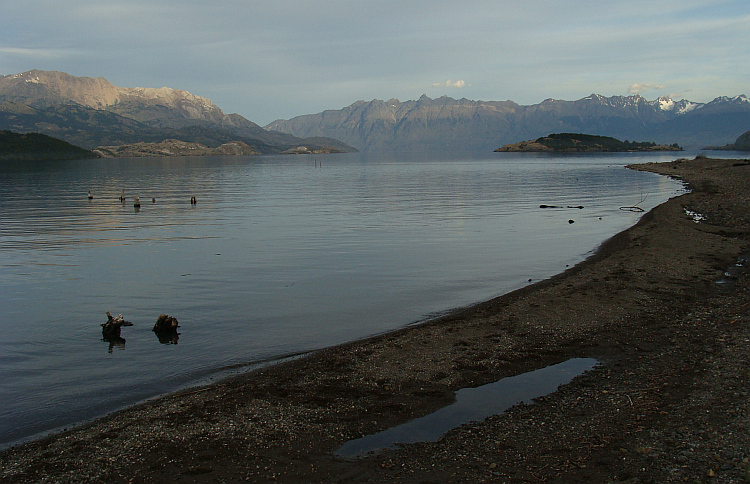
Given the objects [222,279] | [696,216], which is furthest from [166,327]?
[696,216]

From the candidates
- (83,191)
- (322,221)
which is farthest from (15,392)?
(83,191)

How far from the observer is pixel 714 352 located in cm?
1438

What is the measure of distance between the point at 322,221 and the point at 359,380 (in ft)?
126

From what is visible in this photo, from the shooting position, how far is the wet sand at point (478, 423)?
373 inches

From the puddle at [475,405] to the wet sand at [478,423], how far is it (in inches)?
11.7

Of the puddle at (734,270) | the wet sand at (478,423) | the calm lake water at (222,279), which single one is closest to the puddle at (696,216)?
the calm lake water at (222,279)

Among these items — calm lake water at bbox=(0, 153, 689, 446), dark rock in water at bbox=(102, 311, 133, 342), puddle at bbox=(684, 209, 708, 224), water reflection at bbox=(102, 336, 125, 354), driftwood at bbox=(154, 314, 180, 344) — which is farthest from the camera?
puddle at bbox=(684, 209, 708, 224)

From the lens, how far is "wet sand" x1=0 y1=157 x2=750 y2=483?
948 centimetres

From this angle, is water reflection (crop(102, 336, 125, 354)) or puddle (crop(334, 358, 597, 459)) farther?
water reflection (crop(102, 336, 125, 354))

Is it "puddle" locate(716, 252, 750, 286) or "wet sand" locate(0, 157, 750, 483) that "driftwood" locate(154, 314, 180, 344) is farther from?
"puddle" locate(716, 252, 750, 286)

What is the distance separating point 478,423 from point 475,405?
1059 mm

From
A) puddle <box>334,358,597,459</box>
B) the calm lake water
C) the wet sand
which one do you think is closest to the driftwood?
the calm lake water

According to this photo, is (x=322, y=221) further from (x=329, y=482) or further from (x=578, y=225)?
(x=329, y=482)

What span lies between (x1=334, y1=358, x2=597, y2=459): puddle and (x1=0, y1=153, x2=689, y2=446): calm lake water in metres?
6.47
